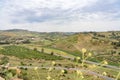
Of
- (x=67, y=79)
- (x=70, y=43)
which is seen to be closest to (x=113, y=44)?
(x=70, y=43)

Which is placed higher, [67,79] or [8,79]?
[8,79]

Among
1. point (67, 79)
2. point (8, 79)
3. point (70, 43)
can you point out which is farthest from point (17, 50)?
point (8, 79)

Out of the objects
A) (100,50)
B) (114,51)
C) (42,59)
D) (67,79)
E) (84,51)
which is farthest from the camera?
(100,50)

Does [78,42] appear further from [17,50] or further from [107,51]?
[17,50]

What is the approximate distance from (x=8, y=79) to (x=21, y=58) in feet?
386

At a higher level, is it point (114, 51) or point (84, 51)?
point (84, 51)

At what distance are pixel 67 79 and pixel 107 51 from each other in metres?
115

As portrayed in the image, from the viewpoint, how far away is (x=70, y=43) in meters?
199

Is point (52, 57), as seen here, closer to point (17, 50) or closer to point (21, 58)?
point (21, 58)

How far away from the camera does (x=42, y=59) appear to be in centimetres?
14212

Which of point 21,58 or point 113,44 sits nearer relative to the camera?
point 21,58

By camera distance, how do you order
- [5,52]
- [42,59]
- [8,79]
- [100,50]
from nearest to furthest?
[8,79] → [42,59] → [5,52] → [100,50]

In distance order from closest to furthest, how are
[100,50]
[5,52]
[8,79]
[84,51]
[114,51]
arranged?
[84,51] → [8,79] → [5,52] → [114,51] → [100,50]

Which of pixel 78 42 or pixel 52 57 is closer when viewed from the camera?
pixel 52 57
